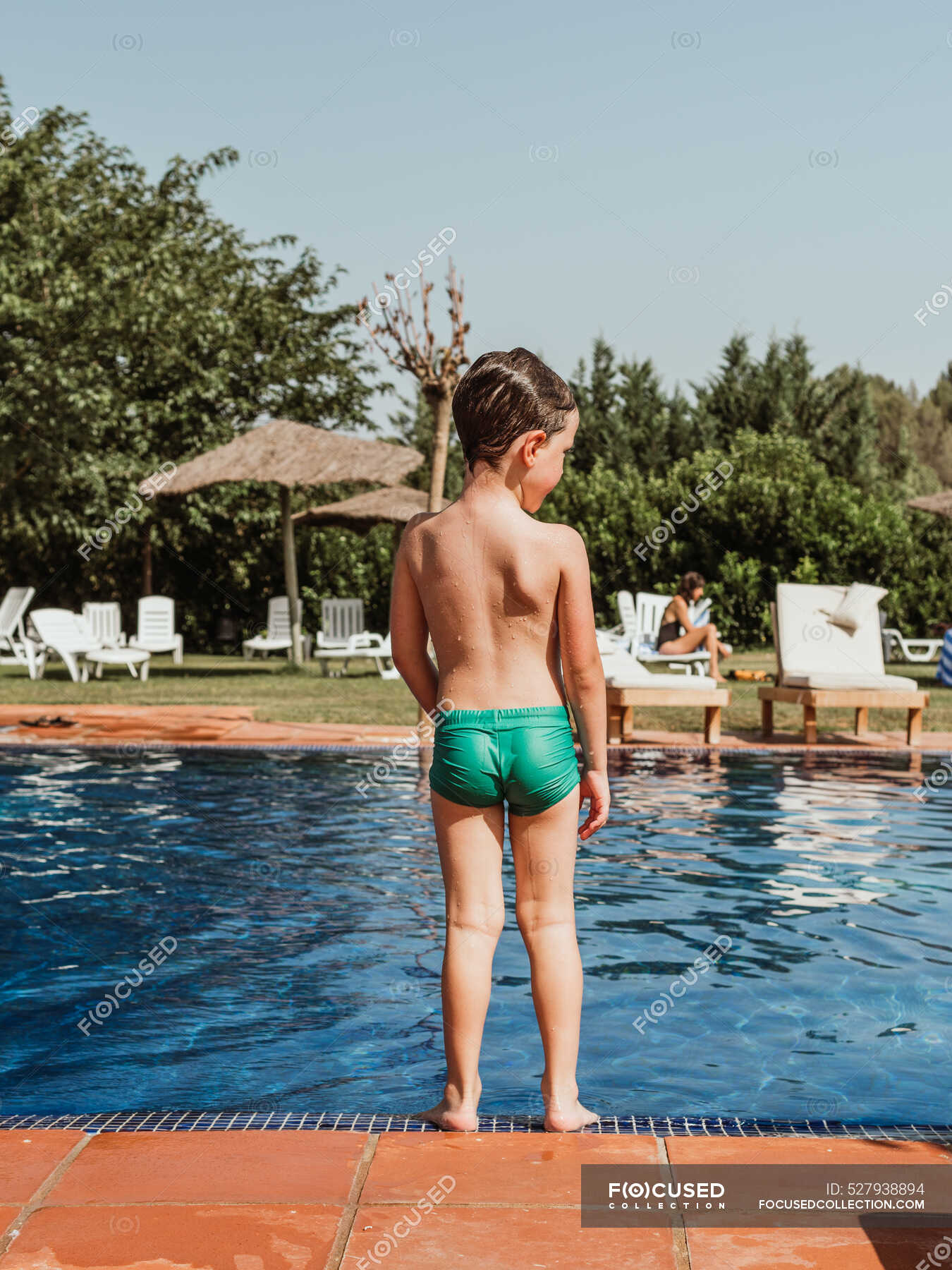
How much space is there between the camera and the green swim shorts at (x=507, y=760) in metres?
2.73

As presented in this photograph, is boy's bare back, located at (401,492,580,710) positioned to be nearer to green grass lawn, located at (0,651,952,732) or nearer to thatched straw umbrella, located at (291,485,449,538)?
green grass lawn, located at (0,651,952,732)

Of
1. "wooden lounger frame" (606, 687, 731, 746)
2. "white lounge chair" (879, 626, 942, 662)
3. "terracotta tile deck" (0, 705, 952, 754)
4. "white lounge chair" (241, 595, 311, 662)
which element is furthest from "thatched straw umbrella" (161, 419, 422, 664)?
"white lounge chair" (879, 626, 942, 662)

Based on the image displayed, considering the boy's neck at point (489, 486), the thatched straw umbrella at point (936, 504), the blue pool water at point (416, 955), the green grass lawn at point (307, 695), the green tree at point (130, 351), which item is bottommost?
the blue pool water at point (416, 955)

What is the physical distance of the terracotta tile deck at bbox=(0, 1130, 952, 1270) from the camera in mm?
1987

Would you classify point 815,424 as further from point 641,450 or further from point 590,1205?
point 590,1205

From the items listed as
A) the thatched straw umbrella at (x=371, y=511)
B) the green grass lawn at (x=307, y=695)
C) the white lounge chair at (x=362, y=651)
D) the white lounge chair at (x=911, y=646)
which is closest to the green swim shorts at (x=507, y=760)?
the green grass lawn at (x=307, y=695)

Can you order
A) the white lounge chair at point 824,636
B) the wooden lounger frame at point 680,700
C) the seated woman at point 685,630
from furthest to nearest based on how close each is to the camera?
the seated woman at point 685,630 → the white lounge chair at point 824,636 → the wooden lounger frame at point 680,700

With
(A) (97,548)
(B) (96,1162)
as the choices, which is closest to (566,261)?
(B) (96,1162)

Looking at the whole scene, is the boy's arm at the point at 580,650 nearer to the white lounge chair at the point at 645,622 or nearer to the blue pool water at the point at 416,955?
the blue pool water at the point at 416,955

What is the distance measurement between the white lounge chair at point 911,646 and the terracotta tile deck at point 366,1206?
17.5 m

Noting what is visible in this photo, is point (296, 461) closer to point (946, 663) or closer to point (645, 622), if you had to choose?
point (645, 622)

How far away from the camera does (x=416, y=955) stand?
4793mm

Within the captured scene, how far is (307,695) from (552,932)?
12.4 metres

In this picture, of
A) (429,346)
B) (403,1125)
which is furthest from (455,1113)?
(429,346)
